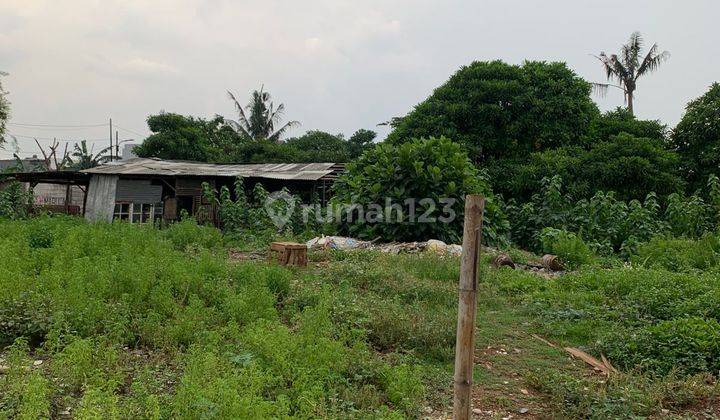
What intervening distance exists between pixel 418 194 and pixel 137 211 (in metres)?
9.69

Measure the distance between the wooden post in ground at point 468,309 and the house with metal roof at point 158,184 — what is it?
13255 mm

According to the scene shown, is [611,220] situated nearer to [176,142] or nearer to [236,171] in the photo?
[236,171]

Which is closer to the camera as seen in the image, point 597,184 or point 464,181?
point 464,181

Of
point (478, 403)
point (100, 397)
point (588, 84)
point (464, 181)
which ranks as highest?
point (588, 84)

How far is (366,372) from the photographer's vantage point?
420 centimetres

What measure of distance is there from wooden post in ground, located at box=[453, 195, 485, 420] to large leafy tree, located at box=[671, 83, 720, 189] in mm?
15634

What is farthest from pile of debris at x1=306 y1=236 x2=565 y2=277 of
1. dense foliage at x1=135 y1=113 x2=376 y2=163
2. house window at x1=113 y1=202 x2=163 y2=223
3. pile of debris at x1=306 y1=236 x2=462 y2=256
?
dense foliage at x1=135 y1=113 x2=376 y2=163

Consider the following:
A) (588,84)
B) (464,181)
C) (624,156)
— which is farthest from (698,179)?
(464,181)

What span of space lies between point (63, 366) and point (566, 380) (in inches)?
136

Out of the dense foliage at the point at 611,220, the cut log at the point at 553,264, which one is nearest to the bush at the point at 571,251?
the cut log at the point at 553,264

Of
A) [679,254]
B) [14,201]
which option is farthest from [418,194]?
[14,201]

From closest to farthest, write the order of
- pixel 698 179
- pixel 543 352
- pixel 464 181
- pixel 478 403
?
pixel 478 403
pixel 543 352
pixel 464 181
pixel 698 179

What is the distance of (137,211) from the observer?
690 inches

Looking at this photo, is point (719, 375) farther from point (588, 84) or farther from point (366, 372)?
point (588, 84)
